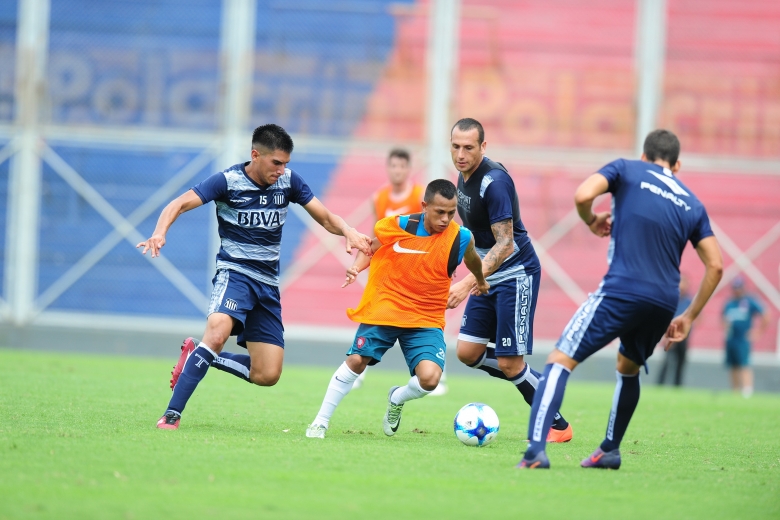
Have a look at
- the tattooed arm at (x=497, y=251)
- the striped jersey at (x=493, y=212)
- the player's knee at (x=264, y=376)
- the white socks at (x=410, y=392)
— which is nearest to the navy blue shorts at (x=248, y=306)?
the player's knee at (x=264, y=376)

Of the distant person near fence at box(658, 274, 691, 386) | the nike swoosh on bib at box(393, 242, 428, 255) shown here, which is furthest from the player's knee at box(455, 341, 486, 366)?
the distant person near fence at box(658, 274, 691, 386)

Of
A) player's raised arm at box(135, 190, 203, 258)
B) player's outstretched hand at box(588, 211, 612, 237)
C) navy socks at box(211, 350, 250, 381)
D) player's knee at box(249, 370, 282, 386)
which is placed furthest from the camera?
navy socks at box(211, 350, 250, 381)

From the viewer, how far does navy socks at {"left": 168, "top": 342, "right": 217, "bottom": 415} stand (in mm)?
7059

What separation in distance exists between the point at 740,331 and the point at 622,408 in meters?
13.6

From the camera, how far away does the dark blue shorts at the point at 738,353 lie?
61.1ft

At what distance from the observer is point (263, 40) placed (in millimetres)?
20672

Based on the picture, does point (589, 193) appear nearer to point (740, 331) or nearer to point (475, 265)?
Answer: point (475, 265)

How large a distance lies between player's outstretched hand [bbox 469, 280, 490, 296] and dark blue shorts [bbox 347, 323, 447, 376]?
1.42 feet

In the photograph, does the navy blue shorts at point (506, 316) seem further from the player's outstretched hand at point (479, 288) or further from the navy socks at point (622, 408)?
the navy socks at point (622, 408)

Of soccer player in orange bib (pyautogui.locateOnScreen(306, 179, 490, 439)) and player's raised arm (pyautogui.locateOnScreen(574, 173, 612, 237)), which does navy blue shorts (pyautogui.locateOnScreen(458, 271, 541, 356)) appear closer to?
soccer player in orange bib (pyautogui.locateOnScreen(306, 179, 490, 439))

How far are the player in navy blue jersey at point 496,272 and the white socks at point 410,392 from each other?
62cm

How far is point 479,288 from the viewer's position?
7.28 m

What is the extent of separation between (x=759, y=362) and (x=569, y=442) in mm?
13624

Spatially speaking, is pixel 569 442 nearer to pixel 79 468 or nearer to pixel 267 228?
pixel 267 228
